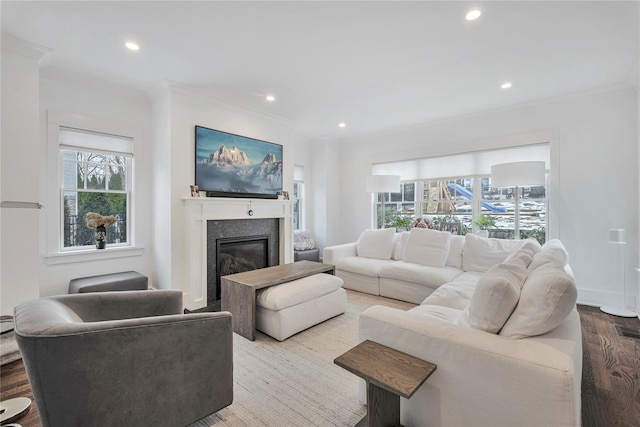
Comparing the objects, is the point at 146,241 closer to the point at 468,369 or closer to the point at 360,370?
the point at 360,370

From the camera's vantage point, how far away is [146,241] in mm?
3832

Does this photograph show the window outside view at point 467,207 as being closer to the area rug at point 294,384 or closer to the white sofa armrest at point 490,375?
the area rug at point 294,384

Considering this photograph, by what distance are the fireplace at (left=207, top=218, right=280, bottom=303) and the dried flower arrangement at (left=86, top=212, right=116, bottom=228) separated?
1.16 meters

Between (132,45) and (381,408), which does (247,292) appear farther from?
(132,45)

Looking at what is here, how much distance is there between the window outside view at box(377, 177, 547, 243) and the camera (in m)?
4.14

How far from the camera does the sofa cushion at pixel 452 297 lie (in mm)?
2449

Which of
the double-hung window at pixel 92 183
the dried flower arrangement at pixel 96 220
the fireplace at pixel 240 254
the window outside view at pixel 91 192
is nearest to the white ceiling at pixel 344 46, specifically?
the double-hung window at pixel 92 183

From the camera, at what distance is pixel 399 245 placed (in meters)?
4.46

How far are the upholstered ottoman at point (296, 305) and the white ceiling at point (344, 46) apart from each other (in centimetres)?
228

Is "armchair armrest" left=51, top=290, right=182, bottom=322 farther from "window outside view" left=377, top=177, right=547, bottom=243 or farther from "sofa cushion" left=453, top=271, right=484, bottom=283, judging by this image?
"window outside view" left=377, top=177, right=547, bottom=243

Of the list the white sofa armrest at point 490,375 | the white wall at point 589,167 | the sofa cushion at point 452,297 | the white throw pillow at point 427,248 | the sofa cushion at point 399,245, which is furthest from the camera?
the sofa cushion at point 399,245

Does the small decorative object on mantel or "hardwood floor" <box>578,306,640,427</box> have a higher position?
the small decorative object on mantel

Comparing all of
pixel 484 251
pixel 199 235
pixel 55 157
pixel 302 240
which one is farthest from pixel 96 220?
pixel 484 251

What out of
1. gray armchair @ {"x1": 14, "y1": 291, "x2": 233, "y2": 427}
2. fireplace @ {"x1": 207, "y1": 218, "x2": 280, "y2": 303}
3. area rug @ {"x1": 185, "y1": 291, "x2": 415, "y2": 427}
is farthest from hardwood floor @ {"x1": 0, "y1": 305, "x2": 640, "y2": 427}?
fireplace @ {"x1": 207, "y1": 218, "x2": 280, "y2": 303}
